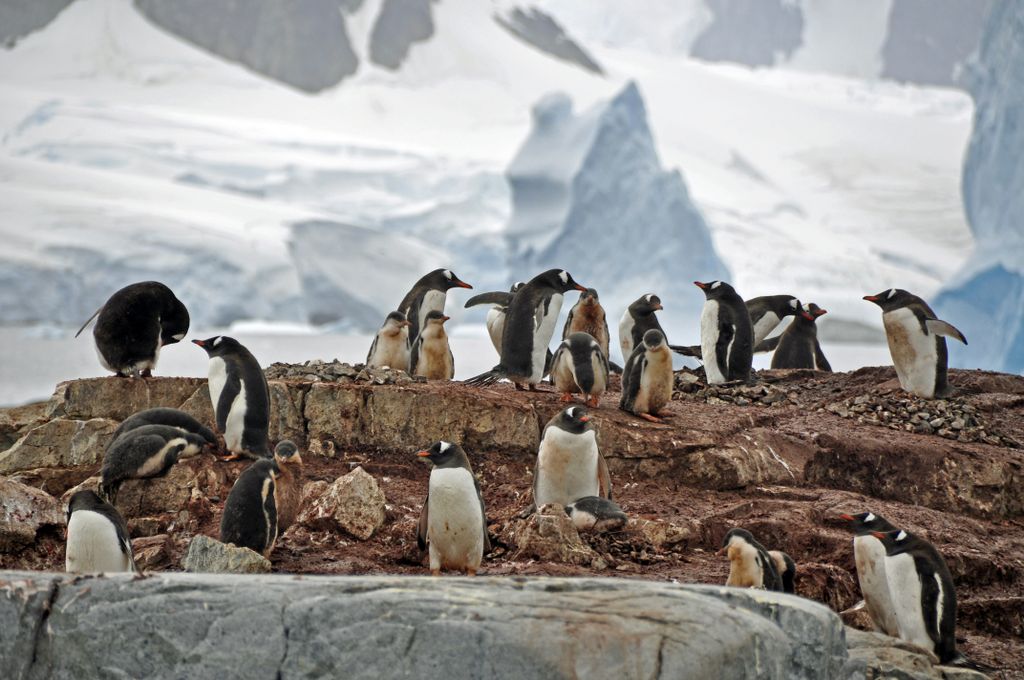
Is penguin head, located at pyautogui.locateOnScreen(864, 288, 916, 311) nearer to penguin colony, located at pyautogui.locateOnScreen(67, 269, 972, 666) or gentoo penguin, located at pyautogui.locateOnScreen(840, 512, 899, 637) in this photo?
penguin colony, located at pyautogui.locateOnScreen(67, 269, 972, 666)

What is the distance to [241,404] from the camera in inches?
243

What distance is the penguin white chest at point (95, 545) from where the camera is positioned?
497 centimetres

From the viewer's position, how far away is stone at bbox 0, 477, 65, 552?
18.5ft

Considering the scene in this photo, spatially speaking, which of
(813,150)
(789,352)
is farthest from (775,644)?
(813,150)

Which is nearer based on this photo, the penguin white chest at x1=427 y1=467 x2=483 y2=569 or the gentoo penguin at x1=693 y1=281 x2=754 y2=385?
the penguin white chest at x1=427 y1=467 x2=483 y2=569

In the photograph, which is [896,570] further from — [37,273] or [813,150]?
[813,150]

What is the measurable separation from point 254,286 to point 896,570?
1011 inches

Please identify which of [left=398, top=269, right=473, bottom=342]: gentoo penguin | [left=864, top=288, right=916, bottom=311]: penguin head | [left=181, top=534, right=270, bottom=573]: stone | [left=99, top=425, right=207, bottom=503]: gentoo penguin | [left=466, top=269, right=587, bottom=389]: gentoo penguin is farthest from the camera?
[left=398, top=269, right=473, bottom=342]: gentoo penguin

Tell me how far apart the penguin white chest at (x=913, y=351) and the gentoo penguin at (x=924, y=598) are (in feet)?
9.78

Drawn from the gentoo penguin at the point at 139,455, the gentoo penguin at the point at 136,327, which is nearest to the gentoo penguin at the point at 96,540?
the gentoo penguin at the point at 139,455

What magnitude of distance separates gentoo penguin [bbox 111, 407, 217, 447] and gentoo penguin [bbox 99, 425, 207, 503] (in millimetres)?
107

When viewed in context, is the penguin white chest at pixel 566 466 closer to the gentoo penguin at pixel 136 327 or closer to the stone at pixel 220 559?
the stone at pixel 220 559

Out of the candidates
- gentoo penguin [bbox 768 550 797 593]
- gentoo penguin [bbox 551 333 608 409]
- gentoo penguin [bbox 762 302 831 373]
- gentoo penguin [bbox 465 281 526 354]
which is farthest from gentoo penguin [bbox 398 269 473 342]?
gentoo penguin [bbox 768 550 797 593]

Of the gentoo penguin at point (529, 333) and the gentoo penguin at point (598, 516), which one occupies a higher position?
the gentoo penguin at point (529, 333)
